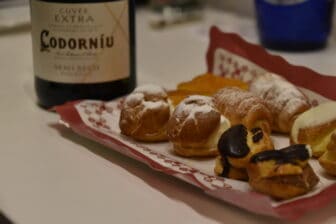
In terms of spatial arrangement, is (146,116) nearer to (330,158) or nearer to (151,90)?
(151,90)

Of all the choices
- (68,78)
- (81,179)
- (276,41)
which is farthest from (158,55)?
(81,179)

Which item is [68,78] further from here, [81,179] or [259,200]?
[259,200]

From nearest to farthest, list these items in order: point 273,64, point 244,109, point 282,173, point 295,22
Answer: point 282,173 → point 244,109 → point 273,64 → point 295,22

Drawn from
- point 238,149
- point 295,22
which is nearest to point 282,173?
point 238,149

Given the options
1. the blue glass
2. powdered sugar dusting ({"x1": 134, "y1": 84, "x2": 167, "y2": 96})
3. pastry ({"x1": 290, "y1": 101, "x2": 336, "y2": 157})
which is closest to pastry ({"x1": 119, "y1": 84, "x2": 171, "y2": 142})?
powdered sugar dusting ({"x1": 134, "y1": 84, "x2": 167, "y2": 96})

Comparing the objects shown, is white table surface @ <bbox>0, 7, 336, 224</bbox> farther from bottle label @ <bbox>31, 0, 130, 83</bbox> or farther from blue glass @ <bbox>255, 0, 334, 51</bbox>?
blue glass @ <bbox>255, 0, 334, 51</bbox>

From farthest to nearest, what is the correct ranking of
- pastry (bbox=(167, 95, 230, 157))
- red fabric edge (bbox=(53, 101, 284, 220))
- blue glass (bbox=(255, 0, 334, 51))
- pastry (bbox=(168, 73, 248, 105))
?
blue glass (bbox=(255, 0, 334, 51)), pastry (bbox=(168, 73, 248, 105)), pastry (bbox=(167, 95, 230, 157)), red fabric edge (bbox=(53, 101, 284, 220))

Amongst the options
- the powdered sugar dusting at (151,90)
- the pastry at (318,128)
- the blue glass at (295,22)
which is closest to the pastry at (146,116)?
the powdered sugar dusting at (151,90)
